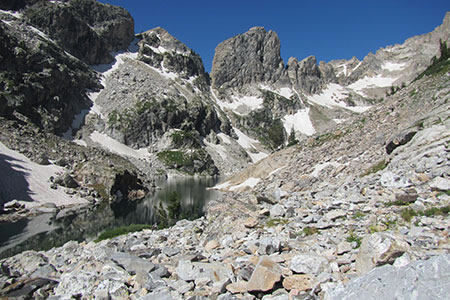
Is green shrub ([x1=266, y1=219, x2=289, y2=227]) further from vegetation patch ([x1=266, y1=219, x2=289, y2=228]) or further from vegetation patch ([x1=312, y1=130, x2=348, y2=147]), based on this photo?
vegetation patch ([x1=312, y1=130, x2=348, y2=147])

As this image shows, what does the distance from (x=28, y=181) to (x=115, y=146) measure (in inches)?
3160

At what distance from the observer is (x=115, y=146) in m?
133

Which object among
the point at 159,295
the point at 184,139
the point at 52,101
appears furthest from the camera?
the point at 184,139

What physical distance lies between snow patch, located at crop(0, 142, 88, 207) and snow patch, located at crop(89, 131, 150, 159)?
65.5 meters

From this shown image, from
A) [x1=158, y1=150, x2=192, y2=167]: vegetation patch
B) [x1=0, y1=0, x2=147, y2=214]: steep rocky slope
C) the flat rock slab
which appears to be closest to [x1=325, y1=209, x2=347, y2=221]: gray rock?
the flat rock slab

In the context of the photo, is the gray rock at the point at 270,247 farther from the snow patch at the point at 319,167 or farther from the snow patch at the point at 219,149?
the snow patch at the point at 219,149

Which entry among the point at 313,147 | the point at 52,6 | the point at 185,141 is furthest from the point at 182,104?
the point at 313,147

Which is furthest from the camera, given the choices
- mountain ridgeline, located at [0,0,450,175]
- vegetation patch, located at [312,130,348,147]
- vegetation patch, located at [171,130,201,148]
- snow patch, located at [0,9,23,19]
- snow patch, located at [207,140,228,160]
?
snow patch, located at [207,140,228,160]

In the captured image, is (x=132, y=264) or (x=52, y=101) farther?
(x=52, y=101)

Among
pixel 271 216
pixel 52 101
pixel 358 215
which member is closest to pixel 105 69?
pixel 52 101

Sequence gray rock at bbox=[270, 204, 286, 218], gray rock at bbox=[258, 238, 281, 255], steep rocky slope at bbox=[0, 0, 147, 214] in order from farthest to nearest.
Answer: steep rocky slope at bbox=[0, 0, 147, 214]
gray rock at bbox=[270, 204, 286, 218]
gray rock at bbox=[258, 238, 281, 255]

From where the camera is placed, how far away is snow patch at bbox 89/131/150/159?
129 metres

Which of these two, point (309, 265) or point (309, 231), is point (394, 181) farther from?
point (309, 265)

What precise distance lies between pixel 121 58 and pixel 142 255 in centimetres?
20412
